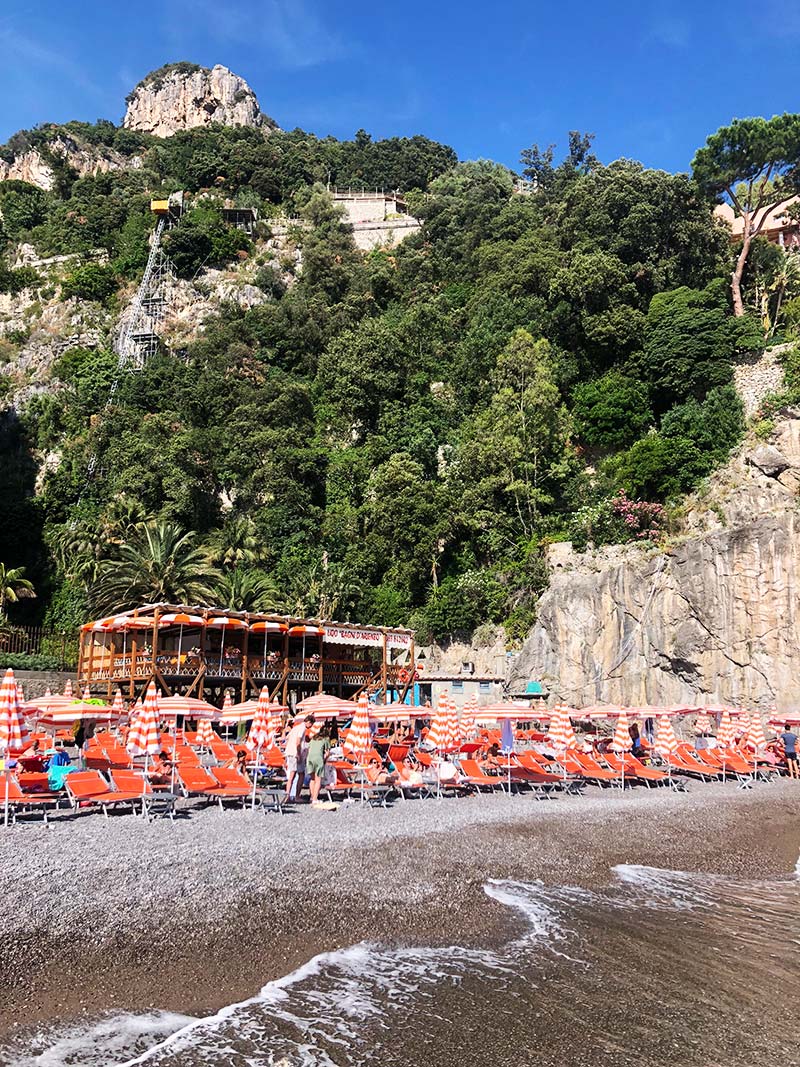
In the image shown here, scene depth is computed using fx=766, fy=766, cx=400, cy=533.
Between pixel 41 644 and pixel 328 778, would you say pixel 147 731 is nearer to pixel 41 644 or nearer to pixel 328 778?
pixel 328 778

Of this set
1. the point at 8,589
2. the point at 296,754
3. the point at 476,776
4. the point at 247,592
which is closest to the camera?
the point at 296,754

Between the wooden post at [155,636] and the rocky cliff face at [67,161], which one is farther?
the rocky cliff face at [67,161]

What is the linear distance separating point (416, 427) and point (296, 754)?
3035 centimetres

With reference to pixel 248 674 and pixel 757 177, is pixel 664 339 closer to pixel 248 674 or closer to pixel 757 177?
pixel 757 177

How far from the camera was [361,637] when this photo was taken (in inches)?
1164

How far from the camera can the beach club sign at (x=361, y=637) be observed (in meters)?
28.9

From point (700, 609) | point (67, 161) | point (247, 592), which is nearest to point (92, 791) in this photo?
point (247, 592)

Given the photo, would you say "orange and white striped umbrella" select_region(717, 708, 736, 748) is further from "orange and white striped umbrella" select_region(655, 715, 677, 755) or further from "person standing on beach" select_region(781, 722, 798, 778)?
"orange and white striped umbrella" select_region(655, 715, 677, 755)

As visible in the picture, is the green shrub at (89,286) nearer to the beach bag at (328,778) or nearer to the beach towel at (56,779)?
the beach towel at (56,779)

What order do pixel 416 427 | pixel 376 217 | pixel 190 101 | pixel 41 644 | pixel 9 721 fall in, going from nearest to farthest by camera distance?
pixel 9 721 < pixel 41 644 < pixel 416 427 < pixel 376 217 < pixel 190 101

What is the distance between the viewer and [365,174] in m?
79.8

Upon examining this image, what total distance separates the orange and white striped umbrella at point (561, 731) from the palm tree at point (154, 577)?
→ 1923 centimetres

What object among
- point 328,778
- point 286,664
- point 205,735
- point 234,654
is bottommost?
point 328,778

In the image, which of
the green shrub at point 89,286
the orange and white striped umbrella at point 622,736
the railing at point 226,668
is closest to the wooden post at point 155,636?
the railing at point 226,668
